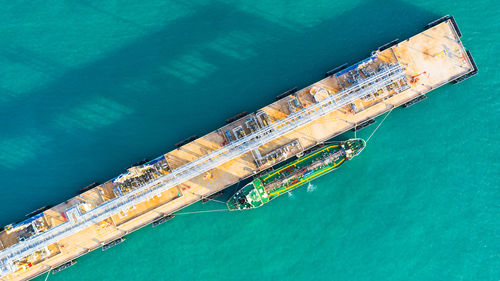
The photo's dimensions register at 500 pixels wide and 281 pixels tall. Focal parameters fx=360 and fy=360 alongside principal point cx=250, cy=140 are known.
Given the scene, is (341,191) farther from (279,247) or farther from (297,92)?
(297,92)

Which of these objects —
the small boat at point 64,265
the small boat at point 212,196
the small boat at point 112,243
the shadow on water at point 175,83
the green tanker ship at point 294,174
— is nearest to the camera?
the small boat at point 112,243

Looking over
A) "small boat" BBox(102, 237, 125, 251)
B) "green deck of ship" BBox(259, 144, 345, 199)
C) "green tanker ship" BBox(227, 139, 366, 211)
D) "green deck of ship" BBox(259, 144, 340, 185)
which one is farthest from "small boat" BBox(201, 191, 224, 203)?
"small boat" BBox(102, 237, 125, 251)

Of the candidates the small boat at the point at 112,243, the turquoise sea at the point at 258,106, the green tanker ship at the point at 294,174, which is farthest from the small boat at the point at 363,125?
the small boat at the point at 112,243

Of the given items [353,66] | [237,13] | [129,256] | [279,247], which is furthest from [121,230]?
[353,66]

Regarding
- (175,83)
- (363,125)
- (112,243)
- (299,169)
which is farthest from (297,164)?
(112,243)

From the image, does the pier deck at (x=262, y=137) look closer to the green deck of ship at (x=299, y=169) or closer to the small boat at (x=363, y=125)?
the small boat at (x=363, y=125)
